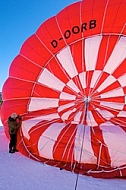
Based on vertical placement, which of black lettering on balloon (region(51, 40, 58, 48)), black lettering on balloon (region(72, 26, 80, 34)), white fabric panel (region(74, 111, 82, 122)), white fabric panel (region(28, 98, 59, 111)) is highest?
black lettering on balloon (region(72, 26, 80, 34))

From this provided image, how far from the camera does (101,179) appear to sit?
3.27 metres

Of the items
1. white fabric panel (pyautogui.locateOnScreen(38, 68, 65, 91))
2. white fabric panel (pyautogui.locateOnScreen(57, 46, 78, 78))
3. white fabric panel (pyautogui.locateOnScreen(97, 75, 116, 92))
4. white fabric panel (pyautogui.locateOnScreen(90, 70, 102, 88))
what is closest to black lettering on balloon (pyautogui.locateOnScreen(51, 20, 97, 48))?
white fabric panel (pyautogui.locateOnScreen(57, 46, 78, 78))

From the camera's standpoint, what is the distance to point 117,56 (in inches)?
170

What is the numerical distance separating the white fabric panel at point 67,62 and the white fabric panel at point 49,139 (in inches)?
38.4

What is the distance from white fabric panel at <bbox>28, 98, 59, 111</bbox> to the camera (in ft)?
15.3

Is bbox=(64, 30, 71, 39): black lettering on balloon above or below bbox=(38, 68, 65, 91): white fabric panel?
above

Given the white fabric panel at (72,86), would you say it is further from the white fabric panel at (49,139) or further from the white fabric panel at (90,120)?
the white fabric panel at (49,139)

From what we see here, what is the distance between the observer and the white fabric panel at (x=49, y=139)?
4.15 metres

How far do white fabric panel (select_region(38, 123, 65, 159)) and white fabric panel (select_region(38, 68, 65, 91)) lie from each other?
724 millimetres

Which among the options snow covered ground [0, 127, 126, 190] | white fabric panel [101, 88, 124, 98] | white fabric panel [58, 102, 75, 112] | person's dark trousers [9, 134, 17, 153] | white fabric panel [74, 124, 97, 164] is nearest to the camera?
snow covered ground [0, 127, 126, 190]

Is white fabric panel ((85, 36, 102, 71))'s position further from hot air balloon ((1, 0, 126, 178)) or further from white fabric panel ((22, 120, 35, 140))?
white fabric panel ((22, 120, 35, 140))

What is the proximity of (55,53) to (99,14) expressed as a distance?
1003 millimetres

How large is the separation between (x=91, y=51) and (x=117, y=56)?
463 millimetres

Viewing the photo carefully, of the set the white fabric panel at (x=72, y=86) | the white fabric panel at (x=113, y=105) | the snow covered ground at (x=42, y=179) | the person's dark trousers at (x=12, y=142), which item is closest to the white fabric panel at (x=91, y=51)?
the white fabric panel at (x=72, y=86)
